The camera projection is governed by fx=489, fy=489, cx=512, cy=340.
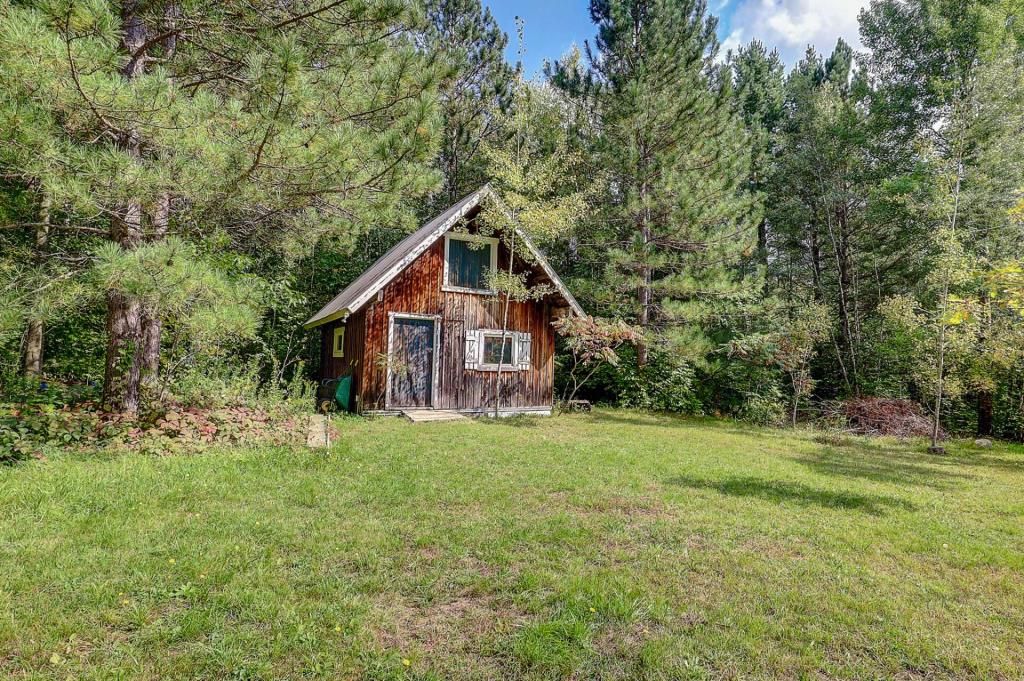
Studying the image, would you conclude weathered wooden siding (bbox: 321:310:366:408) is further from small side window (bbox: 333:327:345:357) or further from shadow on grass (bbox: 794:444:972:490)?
shadow on grass (bbox: 794:444:972:490)

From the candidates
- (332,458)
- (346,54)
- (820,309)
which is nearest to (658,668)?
(332,458)

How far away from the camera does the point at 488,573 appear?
350 centimetres

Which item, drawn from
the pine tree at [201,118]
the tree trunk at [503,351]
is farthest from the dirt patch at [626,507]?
the tree trunk at [503,351]

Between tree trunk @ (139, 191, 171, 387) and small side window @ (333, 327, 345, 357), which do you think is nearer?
tree trunk @ (139, 191, 171, 387)

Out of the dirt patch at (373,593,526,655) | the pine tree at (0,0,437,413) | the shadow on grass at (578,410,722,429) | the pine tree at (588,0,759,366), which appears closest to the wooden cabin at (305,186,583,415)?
the shadow on grass at (578,410,722,429)

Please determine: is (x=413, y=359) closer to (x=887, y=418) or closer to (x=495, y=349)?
(x=495, y=349)

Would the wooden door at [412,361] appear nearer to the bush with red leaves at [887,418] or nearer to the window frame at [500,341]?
the window frame at [500,341]

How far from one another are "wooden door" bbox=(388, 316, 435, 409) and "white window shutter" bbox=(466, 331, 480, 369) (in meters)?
0.90

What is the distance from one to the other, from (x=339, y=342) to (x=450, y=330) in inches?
128

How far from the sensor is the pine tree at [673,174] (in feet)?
46.8

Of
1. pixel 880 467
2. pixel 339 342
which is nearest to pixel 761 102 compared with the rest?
pixel 880 467

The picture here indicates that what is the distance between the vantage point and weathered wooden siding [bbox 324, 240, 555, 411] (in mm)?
11461

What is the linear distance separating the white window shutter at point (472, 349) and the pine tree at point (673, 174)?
4.85 metres

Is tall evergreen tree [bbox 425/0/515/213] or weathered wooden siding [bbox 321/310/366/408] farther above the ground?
tall evergreen tree [bbox 425/0/515/213]
